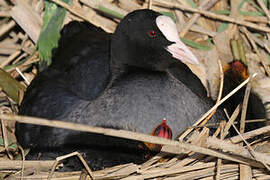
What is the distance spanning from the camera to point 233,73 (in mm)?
2920

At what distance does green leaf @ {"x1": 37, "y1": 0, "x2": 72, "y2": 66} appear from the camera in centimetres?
305

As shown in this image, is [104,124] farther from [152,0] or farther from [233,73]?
[152,0]

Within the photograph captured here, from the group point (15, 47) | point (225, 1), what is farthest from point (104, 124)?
point (225, 1)

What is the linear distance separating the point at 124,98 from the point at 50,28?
1.11m

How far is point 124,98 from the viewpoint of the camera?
2.25 m

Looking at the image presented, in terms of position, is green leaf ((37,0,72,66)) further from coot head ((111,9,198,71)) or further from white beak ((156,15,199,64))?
white beak ((156,15,199,64))

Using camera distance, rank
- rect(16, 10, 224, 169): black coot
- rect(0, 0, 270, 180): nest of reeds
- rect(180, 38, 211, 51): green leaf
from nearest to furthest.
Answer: rect(16, 10, 224, 169): black coot < rect(0, 0, 270, 180): nest of reeds < rect(180, 38, 211, 51): green leaf

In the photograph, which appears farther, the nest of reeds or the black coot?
the nest of reeds

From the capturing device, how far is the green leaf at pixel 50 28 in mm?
3055

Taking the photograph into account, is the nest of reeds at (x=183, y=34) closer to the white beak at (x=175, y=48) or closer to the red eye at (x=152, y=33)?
the white beak at (x=175, y=48)

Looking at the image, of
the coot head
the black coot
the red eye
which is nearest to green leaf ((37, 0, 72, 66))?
the black coot

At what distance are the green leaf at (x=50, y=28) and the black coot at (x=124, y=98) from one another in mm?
519

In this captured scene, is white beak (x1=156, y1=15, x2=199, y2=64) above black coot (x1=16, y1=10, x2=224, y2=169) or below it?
above

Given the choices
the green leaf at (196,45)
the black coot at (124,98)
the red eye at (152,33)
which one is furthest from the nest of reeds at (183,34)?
the red eye at (152,33)
